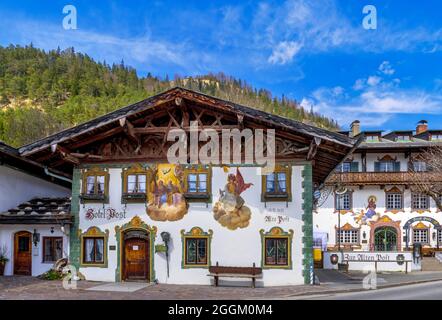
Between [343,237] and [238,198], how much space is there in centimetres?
2382

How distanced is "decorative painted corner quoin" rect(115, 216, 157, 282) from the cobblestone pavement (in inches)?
37.9

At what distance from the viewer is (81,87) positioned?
367ft

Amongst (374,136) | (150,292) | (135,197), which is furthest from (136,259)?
(374,136)

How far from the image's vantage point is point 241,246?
17.8 m

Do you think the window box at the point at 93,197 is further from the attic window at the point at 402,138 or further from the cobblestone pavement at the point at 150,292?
the attic window at the point at 402,138

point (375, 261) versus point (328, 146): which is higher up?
point (328, 146)

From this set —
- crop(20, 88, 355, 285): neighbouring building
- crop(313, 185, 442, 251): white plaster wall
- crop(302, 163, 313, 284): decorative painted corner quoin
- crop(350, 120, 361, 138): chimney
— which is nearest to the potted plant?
crop(20, 88, 355, 285): neighbouring building

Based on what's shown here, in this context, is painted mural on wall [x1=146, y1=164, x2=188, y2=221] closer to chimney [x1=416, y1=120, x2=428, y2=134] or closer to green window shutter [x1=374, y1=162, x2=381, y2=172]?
green window shutter [x1=374, y1=162, x2=381, y2=172]

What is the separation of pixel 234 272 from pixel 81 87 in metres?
103

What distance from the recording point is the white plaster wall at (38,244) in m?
20.1

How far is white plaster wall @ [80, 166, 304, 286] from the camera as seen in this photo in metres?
17.7

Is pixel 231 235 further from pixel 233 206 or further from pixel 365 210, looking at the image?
pixel 365 210
